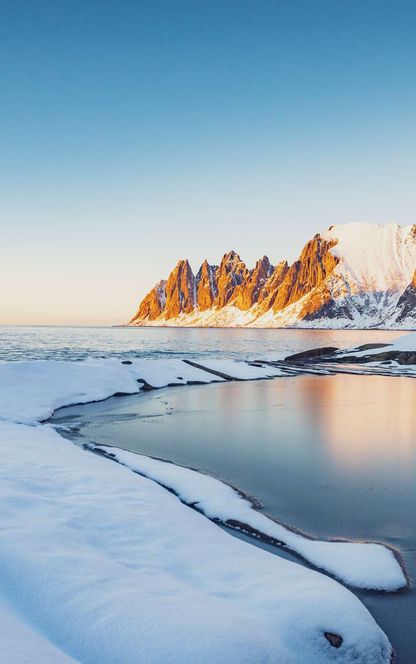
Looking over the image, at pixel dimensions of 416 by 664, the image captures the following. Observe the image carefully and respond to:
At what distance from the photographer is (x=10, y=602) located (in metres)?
3.76

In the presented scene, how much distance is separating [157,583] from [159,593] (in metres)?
0.22

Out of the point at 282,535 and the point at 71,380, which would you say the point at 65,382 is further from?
the point at 282,535

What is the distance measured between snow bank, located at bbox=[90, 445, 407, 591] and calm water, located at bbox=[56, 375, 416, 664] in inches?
10.1

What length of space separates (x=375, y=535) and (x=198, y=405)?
12.3 m

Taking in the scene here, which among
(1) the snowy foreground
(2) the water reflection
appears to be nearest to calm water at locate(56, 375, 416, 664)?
(2) the water reflection

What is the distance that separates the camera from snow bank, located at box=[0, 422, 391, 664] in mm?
3307

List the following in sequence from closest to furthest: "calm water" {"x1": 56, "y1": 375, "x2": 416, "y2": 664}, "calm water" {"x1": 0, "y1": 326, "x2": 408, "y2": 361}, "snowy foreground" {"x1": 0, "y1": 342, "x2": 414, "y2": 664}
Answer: "snowy foreground" {"x1": 0, "y1": 342, "x2": 414, "y2": 664} < "calm water" {"x1": 56, "y1": 375, "x2": 416, "y2": 664} < "calm water" {"x1": 0, "y1": 326, "x2": 408, "y2": 361}

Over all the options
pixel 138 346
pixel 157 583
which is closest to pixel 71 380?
pixel 157 583

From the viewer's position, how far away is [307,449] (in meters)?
10.6

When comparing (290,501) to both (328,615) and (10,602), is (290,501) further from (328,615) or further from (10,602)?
(10,602)

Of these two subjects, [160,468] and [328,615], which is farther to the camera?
[160,468]

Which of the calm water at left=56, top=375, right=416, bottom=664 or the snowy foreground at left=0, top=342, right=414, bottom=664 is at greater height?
the snowy foreground at left=0, top=342, right=414, bottom=664

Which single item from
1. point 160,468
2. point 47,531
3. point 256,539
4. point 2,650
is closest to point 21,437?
point 160,468

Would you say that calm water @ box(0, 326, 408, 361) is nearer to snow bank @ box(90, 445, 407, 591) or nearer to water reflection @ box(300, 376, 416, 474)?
water reflection @ box(300, 376, 416, 474)
